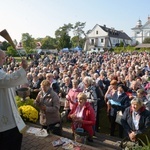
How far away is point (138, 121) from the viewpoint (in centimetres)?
536

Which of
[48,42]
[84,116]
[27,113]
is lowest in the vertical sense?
[27,113]

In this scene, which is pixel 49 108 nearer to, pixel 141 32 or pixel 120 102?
pixel 120 102

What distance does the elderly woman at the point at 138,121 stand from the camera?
522 cm

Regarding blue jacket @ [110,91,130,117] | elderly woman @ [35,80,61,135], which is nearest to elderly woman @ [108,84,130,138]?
blue jacket @ [110,91,130,117]

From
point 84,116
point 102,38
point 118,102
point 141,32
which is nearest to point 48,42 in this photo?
point 102,38

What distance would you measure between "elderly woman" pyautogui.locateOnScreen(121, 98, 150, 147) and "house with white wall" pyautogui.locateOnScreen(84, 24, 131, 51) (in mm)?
75473

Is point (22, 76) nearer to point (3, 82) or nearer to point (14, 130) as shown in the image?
point (3, 82)

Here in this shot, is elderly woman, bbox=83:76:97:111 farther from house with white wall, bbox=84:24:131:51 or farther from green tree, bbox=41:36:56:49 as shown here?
green tree, bbox=41:36:56:49

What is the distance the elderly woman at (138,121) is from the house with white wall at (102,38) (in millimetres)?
75473

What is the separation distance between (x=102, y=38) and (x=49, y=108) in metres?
78.6

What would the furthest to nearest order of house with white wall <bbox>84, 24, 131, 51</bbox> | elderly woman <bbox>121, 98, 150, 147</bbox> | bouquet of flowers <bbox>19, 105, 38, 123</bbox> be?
house with white wall <bbox>84, 24, 131, 51</bbox>, bouquet of flowers <bbox>19, 105, 38, 123</bbox>, elderly woman <bbox>121, 98, 150, 147</bbox>

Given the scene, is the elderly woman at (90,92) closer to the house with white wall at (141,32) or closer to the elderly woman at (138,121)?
the elderly woman at (138,121)

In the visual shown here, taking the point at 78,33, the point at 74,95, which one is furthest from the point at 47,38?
the point at 74,95

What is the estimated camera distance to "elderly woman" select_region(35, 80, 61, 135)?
5719 millimetres
